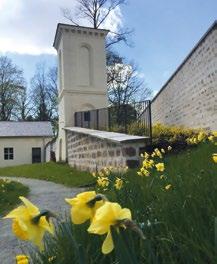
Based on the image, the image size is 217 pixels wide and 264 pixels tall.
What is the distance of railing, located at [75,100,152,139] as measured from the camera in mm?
13695

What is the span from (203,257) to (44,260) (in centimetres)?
115

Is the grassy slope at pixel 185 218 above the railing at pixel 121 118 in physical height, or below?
below

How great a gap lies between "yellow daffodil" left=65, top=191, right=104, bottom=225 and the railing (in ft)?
37.6

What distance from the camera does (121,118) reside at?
646 inches

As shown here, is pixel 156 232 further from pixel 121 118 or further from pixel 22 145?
pixel 22 145

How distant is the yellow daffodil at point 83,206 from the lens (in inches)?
47.2

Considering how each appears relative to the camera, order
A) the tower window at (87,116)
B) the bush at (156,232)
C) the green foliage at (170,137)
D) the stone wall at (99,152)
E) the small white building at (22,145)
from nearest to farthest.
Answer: the bush at (156,232), the stone wall at (99,152), the green foliage at (170,137), the tower window at (87,116), the small white building at (22,145)

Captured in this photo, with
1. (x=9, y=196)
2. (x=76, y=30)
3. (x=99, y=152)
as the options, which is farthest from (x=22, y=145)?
(x=9, y=196)

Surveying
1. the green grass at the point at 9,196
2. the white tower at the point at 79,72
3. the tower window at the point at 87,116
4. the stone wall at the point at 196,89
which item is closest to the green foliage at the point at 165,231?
the green grass at the point at 9,196

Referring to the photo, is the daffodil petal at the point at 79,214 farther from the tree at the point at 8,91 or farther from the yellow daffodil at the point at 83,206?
the tree at the point at 8,91

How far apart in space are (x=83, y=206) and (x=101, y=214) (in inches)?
7.2

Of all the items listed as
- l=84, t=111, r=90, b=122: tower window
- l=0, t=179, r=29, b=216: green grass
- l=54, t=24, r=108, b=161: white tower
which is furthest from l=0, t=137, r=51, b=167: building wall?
l=0, t=179, r=29, b=216: green grass

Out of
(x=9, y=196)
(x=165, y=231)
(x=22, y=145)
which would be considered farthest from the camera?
Answer: (x=22, y=145)

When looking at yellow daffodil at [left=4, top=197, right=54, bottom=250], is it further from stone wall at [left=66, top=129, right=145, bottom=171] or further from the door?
the door
